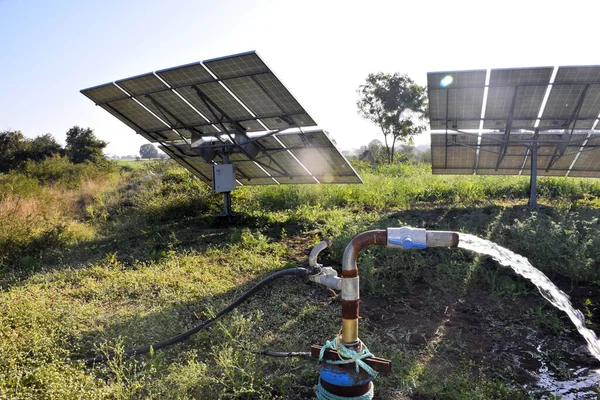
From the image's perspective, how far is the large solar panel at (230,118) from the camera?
7094 mm

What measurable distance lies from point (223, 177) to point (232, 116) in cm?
117

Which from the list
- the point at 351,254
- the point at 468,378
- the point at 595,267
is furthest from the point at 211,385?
the point at 595,267

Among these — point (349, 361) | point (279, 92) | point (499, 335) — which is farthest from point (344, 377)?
point (279, 92)

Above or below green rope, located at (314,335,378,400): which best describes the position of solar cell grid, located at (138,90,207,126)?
above

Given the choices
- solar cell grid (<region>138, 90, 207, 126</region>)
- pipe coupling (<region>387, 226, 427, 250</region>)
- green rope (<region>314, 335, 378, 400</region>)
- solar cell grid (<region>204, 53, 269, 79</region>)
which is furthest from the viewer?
solar cell grid (<region>138, 90, 207, 126</region>)

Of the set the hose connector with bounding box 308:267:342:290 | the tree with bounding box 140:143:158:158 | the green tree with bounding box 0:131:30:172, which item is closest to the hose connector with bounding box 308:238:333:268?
the hose connector with bounding box 308:267:342:290

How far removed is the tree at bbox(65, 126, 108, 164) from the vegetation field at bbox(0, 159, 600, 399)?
Result: 2144 cm

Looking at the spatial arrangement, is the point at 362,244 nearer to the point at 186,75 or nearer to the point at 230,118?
the point at 186,75

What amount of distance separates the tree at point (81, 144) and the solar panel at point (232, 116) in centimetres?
2110

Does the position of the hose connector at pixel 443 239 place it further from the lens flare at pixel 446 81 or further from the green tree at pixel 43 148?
the green tree at pixel 43 148

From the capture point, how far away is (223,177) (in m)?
8.34

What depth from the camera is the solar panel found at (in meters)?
7.11

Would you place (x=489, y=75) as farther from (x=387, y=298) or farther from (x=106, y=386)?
(x=106, y=386)

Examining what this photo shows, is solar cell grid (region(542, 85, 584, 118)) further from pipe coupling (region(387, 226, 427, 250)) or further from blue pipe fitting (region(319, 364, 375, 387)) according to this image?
blue pipe fitting (region(319, 364, 375, 387))
